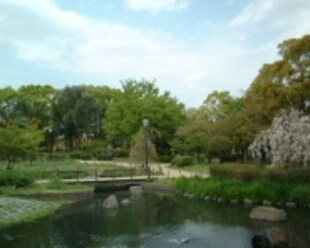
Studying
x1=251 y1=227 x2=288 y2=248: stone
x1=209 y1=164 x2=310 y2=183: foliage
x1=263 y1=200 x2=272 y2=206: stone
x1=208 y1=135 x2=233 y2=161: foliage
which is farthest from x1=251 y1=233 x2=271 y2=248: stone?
x1=208 y1=135 x2=233 y2=161: foliage

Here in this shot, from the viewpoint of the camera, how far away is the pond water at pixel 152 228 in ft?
49.1

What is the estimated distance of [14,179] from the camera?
2572 cm

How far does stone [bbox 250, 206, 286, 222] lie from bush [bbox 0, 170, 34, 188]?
13672 millimetres

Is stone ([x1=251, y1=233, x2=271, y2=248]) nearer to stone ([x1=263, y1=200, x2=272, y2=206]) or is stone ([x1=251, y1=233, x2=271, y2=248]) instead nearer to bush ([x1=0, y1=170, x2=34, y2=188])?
stone ([x1=263, y1=200, x2=272, y2=206])

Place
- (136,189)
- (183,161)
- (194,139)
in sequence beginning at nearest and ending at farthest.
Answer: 1. (136,189)
2. (183,161)
3. (194,139)

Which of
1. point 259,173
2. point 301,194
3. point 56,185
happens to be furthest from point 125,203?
point 301,194

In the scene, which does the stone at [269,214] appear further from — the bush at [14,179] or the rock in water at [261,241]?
the bush at [14,179]

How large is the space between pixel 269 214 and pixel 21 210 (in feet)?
35.2

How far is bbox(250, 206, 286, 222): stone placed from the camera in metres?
18.2

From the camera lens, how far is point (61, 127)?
62312 mm

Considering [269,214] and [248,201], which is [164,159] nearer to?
[248,201]

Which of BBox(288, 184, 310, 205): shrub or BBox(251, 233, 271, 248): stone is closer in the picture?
BBox(251, 233, 271, 248): stone

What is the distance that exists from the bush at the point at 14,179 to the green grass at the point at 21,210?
416 centimetres

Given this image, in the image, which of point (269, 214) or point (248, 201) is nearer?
point (269, 214)
